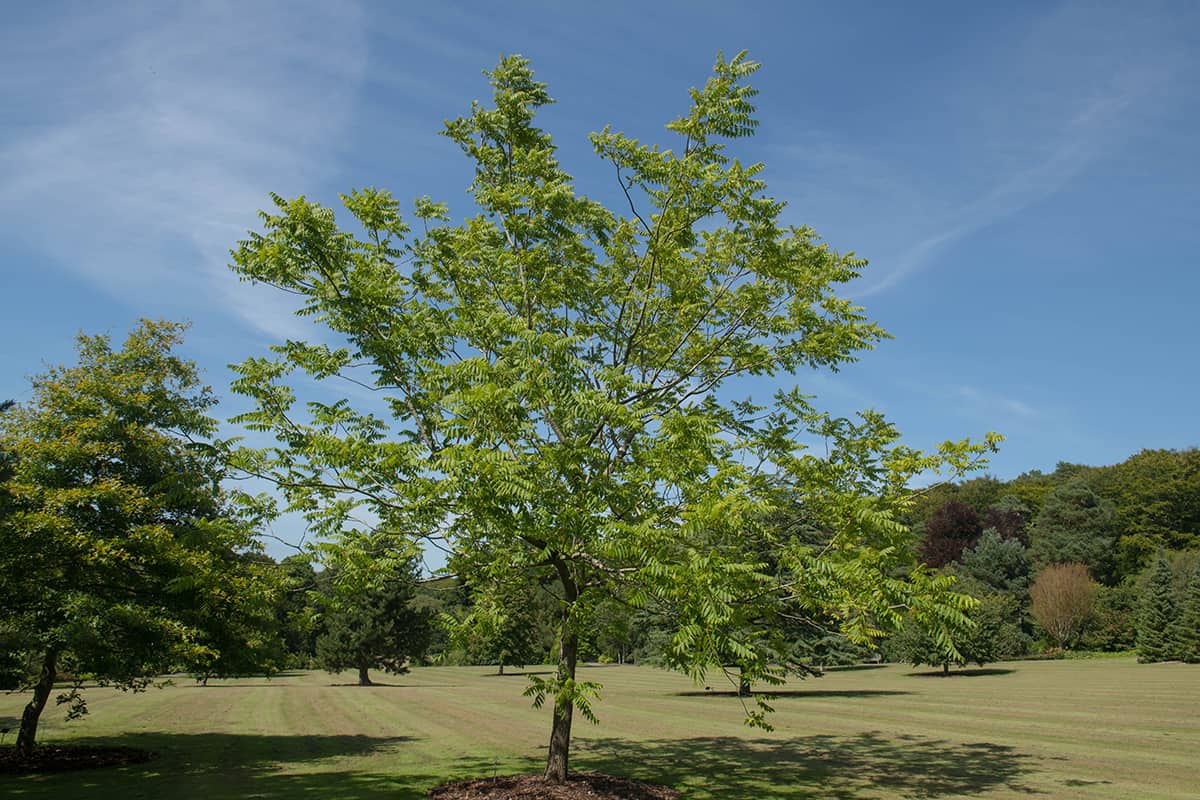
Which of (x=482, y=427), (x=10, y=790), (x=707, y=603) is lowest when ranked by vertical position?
(x=10, y=790)

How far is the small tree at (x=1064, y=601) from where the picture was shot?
67.0 meters

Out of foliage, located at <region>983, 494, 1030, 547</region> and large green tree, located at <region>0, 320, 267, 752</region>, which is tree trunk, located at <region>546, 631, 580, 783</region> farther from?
foliage, located at <region>983, 494, 1030, 547</region>

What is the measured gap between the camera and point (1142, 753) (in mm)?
17516

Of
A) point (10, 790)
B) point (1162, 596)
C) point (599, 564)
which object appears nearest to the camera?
point (599, 564)

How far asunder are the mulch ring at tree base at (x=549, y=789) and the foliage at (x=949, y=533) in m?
95.4

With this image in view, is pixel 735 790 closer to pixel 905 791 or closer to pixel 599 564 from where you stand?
pixel 905 791

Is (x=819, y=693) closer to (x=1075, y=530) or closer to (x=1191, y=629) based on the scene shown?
(x=1191, y=629)

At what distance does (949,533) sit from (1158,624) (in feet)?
144

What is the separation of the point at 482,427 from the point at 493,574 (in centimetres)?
284

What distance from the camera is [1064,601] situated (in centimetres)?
6712

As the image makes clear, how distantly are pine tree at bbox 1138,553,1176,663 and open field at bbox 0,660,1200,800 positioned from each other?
69.3 ft

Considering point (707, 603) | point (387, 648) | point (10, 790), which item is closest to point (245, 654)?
point (10, 790)

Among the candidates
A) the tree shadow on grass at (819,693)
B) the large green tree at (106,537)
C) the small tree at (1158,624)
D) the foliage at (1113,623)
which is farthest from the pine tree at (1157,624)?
the large green tree at (106,537)

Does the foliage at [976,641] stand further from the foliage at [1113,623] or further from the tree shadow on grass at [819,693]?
the foliage at [1113,623]
